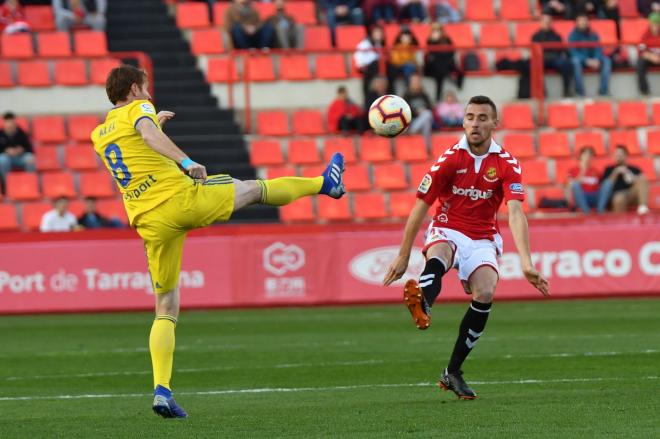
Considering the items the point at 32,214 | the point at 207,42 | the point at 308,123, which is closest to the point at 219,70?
the point at 207,42

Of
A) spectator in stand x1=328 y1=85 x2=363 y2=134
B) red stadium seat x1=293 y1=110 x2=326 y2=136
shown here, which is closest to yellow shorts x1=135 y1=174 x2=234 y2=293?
spectator in stand x1=328 y1=85 x2=363 y2=134

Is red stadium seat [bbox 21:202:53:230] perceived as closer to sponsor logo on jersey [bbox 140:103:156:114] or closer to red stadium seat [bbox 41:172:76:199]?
red stadium seat [bbox 41:172:76:199]

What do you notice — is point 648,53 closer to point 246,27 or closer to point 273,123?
point 273,123

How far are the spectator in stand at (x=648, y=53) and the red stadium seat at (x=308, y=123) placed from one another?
6226 millimetres

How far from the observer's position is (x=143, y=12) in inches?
1088

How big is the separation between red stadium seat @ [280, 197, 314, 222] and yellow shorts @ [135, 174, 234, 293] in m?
14.3

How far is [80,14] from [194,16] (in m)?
2.17

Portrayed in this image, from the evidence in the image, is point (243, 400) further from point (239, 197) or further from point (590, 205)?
point (590, 205)

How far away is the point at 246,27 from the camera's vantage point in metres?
25.7

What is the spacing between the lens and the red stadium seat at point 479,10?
1107 inches

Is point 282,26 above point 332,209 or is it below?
above

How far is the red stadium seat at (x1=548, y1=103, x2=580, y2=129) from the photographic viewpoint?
25.9 metres

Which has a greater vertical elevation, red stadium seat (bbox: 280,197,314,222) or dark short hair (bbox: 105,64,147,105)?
dark short hair (bbox: 105,64,147,105)

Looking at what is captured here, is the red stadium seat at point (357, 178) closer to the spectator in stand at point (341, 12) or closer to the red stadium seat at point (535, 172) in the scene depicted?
the red stadium seat at point (535, 172)
